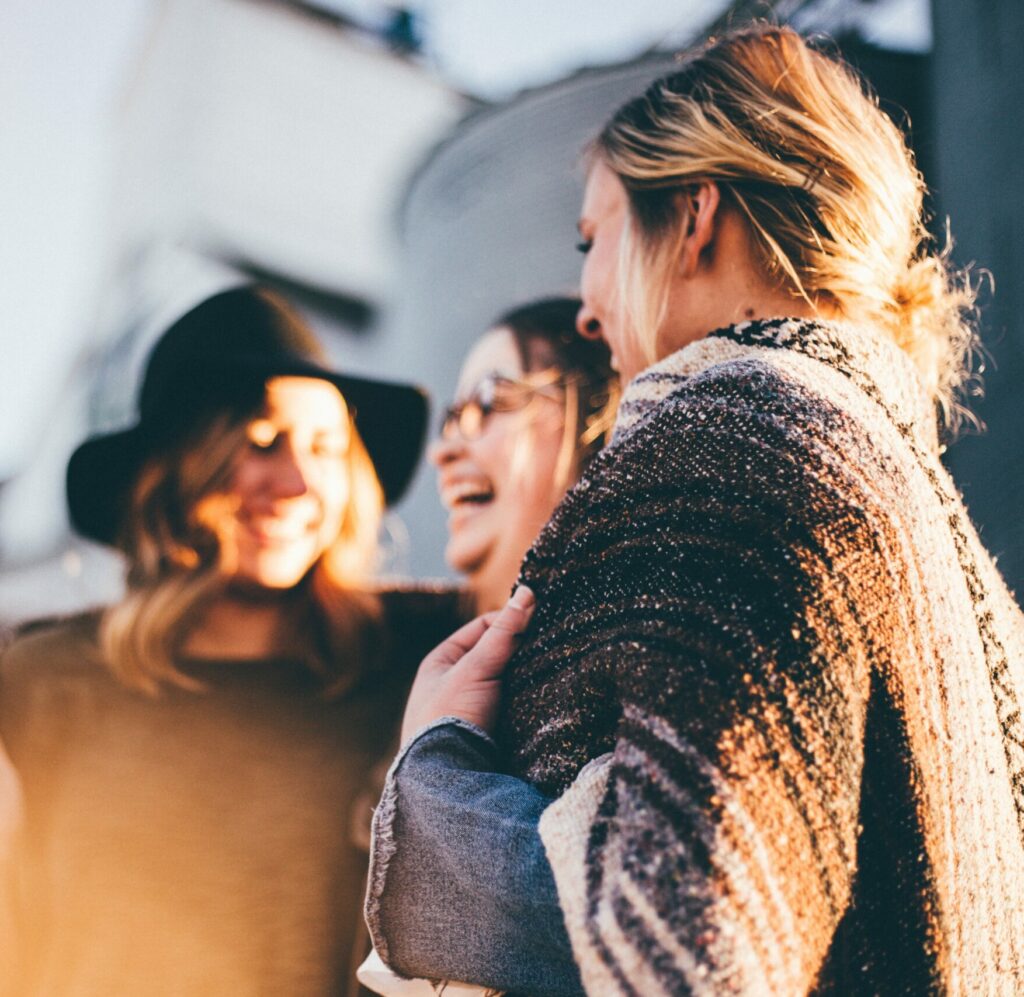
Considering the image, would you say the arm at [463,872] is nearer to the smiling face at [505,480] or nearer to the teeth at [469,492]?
the smiling face at [505,480]

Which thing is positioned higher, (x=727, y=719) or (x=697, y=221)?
(x=697, y=221)

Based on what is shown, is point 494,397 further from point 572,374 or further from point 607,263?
point 607,263

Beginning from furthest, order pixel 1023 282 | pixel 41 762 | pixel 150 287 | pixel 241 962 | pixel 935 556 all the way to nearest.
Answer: pixel 150 287
pixel 1023 282
pixel 41 762
pixel 241 962
pixel 935 556

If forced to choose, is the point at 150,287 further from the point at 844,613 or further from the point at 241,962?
the point at 844,613

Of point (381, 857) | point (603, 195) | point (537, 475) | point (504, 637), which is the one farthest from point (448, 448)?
point (381, 857)

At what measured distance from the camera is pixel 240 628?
236cm

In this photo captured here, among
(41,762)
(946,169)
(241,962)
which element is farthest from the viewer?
(946,169)

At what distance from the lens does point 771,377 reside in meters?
0.99

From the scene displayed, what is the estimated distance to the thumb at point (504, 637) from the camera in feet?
3.51

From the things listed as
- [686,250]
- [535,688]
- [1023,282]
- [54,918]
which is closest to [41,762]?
[54,918]

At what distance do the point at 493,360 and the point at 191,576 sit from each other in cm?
86

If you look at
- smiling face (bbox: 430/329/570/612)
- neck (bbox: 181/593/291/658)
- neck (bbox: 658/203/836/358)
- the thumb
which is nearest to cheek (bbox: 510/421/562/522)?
smiling face (bbox: 430/329/570/612)

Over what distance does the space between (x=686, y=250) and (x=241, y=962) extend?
1.52 m

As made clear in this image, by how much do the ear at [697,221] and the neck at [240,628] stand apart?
1463 millimetres
